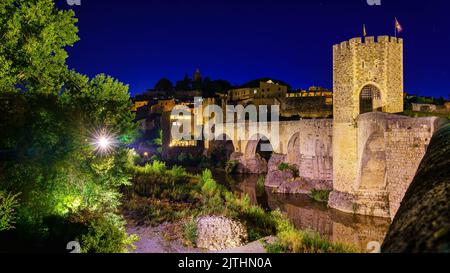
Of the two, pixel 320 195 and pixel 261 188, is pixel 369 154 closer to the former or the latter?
pixel 320 195

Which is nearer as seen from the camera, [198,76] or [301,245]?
[301,245]

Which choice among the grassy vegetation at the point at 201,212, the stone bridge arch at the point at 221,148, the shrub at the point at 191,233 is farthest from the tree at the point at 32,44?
the stone bridge arch at the point at 221,148

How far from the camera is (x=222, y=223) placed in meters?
12.2

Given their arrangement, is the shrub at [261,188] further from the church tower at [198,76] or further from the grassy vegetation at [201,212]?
the church tower at [198,76]

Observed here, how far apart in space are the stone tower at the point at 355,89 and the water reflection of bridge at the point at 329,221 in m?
1.26

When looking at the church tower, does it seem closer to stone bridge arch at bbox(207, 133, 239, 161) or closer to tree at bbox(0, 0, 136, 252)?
stone bridge arch at bbox(207, 133, 239, 161)

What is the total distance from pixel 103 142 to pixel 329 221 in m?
13.9

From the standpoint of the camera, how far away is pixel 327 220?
19.0 metres

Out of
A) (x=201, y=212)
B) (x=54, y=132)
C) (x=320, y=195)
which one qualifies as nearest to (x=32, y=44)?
(x=54, y=132)

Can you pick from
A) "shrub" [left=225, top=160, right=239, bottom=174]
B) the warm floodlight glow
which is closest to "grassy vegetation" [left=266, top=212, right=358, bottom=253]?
the warm floodlight glow

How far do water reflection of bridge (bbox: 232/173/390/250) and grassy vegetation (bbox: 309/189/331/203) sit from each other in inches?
18.4

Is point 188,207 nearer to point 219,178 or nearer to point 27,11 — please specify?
A: point 27,11

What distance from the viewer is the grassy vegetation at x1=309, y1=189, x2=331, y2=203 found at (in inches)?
925

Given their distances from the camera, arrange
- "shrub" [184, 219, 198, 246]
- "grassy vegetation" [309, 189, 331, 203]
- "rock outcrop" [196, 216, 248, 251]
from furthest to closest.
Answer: "grassy vegetation" [309, 189, 331, 203], "shrub" [184, 219, 198, 246], "rock outcrop" [196, 216, 248, 251]
